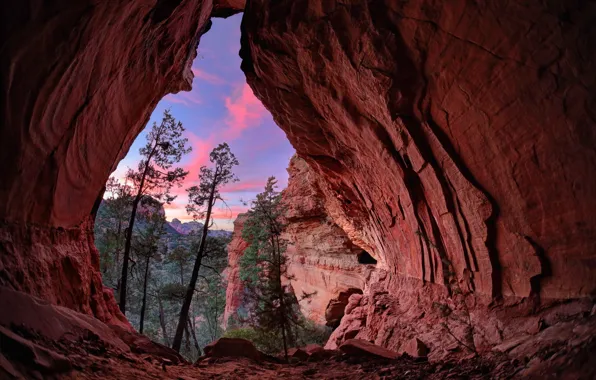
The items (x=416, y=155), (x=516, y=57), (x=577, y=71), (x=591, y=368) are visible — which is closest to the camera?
(x=591, y=368)

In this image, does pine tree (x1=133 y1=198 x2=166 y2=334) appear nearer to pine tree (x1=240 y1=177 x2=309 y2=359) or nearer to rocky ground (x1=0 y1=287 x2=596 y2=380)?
pine tree (x1=240 y1=177 x2=309 y2=359)

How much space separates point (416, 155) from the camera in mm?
7055

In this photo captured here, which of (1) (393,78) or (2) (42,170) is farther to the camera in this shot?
→ (1) (393,78)

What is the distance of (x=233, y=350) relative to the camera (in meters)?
8.15

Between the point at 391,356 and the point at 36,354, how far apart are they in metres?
6.94

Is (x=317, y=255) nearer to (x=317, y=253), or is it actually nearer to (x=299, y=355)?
(x=317, y=253)

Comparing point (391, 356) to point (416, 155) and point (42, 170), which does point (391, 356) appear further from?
point (42, 170)

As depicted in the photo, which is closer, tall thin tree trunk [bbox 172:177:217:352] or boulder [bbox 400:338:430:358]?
boulder [bbox 400:338:430:358]

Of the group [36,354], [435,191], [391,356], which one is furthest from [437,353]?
[36,354]

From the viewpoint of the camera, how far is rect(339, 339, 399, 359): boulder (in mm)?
7177

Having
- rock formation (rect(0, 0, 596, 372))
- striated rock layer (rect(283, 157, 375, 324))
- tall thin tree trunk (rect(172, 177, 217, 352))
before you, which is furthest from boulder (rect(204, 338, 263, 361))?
striated rock layer (rect(283, 157, 375, 324))

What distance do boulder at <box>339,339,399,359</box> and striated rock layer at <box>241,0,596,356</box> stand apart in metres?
1.25

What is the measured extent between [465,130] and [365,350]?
5.90 m

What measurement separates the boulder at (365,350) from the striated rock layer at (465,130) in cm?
125
